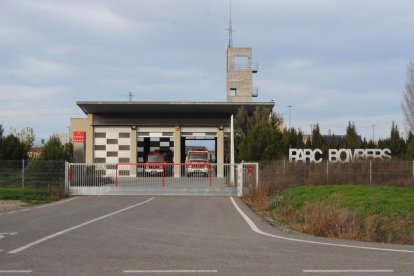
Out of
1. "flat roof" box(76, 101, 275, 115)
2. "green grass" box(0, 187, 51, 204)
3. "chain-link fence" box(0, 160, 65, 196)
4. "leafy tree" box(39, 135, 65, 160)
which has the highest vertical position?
"flat roof" box(76, 101, 275, 115)

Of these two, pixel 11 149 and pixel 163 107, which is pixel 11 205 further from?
pixel 163 107

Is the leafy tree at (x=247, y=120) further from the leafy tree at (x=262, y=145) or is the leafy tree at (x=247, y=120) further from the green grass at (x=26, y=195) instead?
the green grass at (x=26, y=195)

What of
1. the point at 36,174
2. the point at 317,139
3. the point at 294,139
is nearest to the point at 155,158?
the point at 294,139

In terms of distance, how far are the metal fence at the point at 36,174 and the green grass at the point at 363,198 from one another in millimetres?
12694

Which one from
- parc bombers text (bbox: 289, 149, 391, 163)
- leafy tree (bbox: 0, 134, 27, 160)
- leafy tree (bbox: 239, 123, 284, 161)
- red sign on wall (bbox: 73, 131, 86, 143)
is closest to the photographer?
parc bombers text (bbox: 289, 149, 391, 163)

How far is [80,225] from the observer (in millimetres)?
14344

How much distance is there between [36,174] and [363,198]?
18.2m

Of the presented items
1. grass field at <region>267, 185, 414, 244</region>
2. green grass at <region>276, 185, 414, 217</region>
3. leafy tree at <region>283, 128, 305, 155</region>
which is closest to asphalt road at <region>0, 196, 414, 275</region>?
grass field at <region>267, 185, 414, 244</region>

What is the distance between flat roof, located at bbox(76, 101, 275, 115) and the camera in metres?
47.0

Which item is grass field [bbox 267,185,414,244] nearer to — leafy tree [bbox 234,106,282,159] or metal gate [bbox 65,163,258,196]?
metal gate [bbox 65,163,258,196]

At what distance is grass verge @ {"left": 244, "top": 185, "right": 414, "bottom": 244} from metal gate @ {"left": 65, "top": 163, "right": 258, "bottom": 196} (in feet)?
9.79

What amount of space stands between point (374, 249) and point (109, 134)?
41.5m

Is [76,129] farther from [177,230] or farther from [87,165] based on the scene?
[177,230]

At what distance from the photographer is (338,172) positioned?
28766mm
